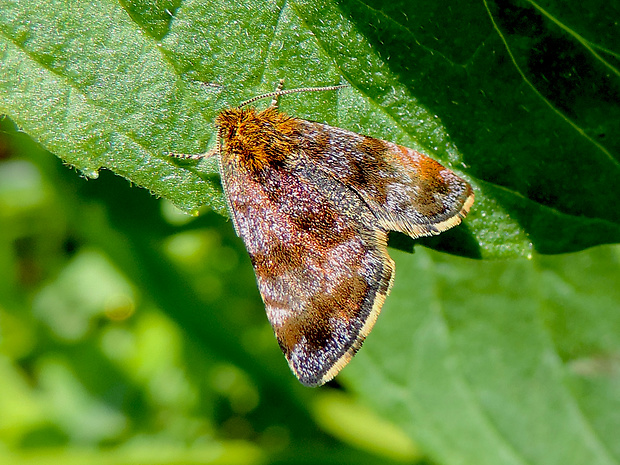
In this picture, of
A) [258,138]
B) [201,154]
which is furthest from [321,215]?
[201,154]

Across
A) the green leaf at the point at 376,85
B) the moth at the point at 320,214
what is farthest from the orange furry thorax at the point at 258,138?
the green leaf at the point at 376,85

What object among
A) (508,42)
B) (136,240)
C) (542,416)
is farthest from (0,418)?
(508,42)

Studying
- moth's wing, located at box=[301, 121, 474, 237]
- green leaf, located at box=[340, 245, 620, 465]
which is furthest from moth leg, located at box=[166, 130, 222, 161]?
green leaf, located at box=[340, 245, 620, 465]

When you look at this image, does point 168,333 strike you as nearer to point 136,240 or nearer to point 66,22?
point 136,240

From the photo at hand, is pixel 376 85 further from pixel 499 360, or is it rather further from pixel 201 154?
pixel 499 360

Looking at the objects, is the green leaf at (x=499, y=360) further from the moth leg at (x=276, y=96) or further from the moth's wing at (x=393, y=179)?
the moth leg at (x=276, y=96)
